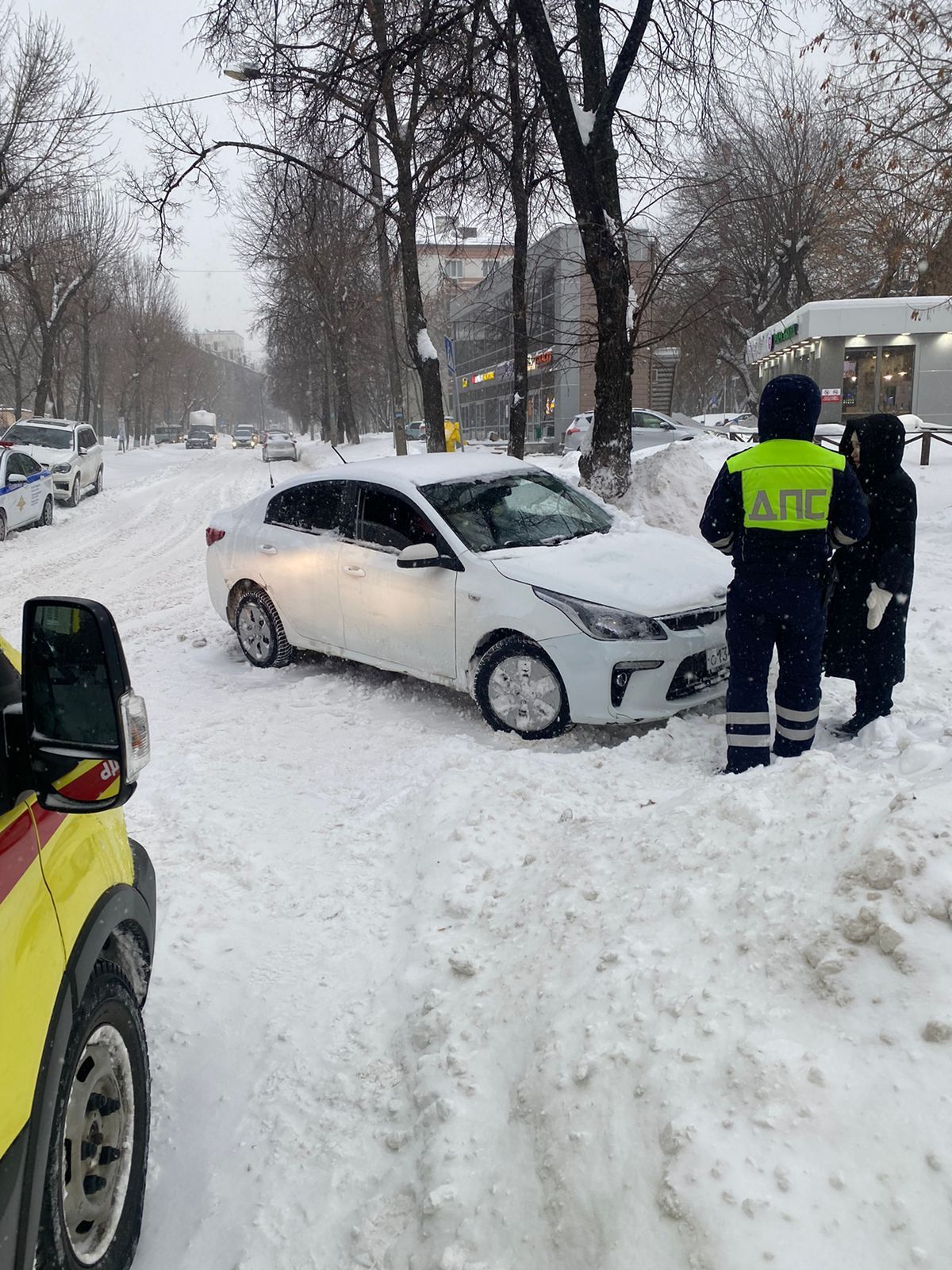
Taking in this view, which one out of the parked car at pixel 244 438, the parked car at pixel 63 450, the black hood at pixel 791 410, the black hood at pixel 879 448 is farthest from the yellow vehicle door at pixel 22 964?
the parked car at pixel 244 438

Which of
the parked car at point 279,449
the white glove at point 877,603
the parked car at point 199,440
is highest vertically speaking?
the parked car at point 199,440

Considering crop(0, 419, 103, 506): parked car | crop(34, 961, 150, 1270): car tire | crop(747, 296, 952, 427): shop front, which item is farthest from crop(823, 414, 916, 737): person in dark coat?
crop(747, 296, 952, 427): shop front

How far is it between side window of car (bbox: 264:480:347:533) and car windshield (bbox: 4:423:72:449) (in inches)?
633

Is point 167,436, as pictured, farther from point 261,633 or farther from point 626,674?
point 626,674

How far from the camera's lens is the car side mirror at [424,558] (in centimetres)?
595

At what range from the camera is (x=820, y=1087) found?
6.92 ft

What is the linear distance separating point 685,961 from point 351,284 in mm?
35224

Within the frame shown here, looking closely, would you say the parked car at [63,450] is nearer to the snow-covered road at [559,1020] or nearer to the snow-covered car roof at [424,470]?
the snow-covered car roof at [424,470]

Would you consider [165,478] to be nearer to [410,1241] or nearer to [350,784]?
[350,784]

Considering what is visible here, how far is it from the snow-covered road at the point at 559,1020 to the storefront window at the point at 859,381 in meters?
30.0

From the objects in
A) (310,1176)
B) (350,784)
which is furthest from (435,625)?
(310,1176)

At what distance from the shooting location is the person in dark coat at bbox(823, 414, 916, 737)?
5.04 metres

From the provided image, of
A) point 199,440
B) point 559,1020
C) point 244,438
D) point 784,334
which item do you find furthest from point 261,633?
point 244,438

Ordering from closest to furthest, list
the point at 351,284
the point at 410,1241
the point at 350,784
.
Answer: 1. the point at 410,1241
2. the point at 350,784
3. the point at 351,284
